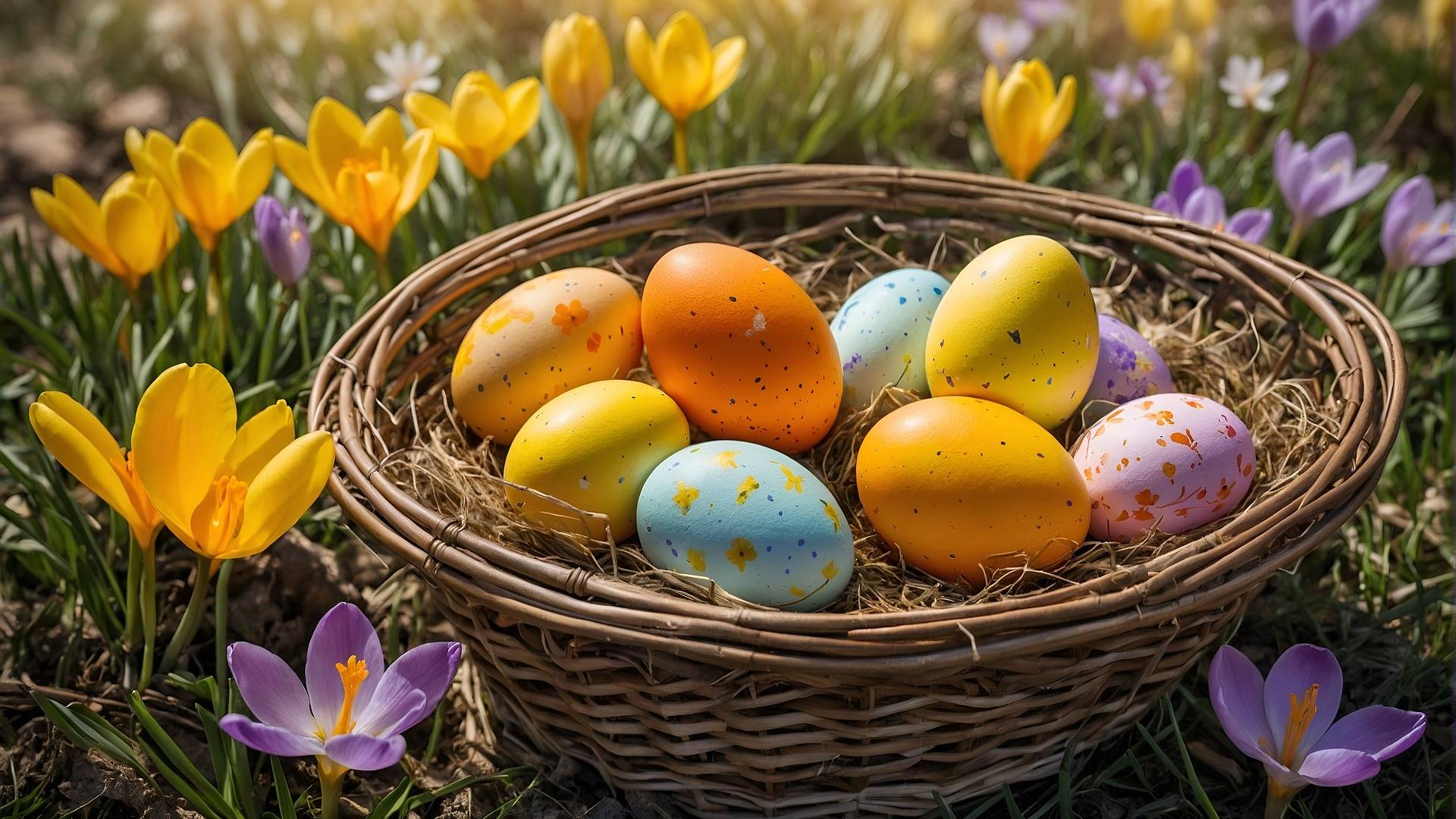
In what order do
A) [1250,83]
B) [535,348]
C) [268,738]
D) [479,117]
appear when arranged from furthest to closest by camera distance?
[1250,83], [479,117], [535,348], [268,738]

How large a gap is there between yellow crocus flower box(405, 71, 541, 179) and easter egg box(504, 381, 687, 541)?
1.89 ft

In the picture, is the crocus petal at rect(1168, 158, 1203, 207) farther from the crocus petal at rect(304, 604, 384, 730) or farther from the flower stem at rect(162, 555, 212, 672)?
the flower stem at rect(162, 555, 212, 672)

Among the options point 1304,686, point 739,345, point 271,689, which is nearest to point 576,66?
point 739,345

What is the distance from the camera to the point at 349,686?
1.14 meters

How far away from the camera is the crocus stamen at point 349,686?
3.74 feet

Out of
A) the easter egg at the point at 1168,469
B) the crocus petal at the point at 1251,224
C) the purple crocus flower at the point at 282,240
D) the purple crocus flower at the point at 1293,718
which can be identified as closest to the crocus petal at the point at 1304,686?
the purple crocus flower at the point at 1293,718

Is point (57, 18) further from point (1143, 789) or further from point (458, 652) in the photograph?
point (1143, 789)

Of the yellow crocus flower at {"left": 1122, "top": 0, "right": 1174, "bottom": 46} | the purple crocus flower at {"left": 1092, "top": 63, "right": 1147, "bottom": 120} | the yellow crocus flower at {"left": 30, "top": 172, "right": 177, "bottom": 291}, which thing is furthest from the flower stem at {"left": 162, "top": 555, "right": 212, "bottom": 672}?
the yellow crocus flower at {"left": 1122, "top": 0, "right": 1174, "bottom": 46}

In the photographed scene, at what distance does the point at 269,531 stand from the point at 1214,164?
197 centimetres

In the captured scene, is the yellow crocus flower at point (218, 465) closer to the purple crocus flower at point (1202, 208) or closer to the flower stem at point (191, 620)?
the flower stem at point (191, 620)

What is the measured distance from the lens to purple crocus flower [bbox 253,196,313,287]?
168cm

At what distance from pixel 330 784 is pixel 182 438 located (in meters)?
0.39

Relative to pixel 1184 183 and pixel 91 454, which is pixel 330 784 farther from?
pixel 1184 183

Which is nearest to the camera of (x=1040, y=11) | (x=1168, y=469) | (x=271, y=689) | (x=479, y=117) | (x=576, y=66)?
(x=271, y=689)
